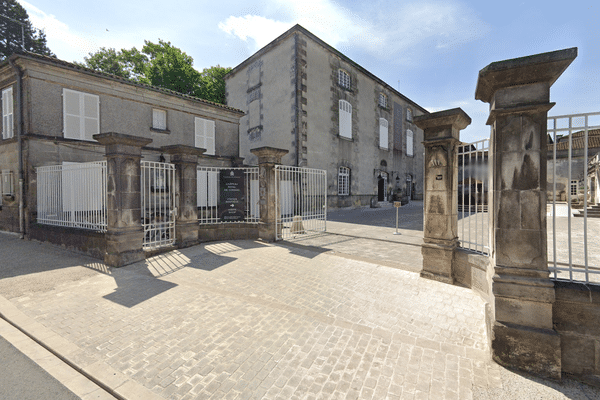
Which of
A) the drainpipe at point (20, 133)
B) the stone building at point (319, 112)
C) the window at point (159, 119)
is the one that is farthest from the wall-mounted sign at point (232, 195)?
the stone building at point (319, 112)

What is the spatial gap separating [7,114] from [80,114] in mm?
2298

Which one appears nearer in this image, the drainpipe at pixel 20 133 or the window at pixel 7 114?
the drainpipe at pixel 20 133

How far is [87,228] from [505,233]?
8889 mm

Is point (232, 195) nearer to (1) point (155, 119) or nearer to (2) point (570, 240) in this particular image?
(2) point (570, 240)

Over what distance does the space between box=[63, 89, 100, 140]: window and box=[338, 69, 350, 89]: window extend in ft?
48.9

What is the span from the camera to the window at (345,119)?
63.8 ft

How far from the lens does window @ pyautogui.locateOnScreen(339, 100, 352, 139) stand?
19438 millimetres

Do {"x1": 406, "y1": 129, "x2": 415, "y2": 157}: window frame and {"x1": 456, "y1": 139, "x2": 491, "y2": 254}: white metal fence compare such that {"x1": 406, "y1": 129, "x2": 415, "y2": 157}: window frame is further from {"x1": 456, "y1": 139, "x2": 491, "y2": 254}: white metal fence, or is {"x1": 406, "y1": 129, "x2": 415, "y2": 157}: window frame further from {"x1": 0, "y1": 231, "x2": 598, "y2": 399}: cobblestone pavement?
{"x1": 0, "y1": 231, "x2": 598, "y2": 399}: cobblestone pavement

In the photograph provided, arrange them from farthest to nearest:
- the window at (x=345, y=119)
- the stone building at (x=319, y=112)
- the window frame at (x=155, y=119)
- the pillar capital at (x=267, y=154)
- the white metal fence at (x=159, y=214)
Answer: the window at (x=345, y=119) < the stone building at (x=319, y=112) < the window frame at (x=155, y=119) < the pillar capital at (x=267, y=154) < the white metal fence at (x=159, y=214)

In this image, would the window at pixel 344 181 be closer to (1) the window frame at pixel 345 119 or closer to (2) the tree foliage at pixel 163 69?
(1) the window frame at pixel 345 119

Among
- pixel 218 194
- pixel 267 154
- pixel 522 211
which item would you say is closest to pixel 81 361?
pixel 522 211

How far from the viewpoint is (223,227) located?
8148mm

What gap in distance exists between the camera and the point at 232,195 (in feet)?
26.8

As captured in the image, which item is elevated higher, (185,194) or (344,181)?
(344,181)
